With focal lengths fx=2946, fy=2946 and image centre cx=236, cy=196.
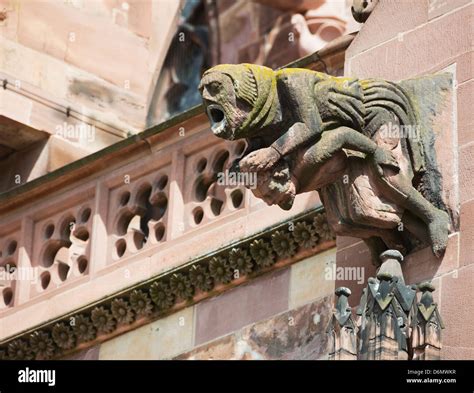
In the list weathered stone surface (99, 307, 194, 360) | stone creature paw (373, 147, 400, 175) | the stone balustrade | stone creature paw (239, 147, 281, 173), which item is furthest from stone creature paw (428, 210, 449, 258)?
weathered stone surface (99, 307, 194, 360)

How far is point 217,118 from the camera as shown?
37.4 feet

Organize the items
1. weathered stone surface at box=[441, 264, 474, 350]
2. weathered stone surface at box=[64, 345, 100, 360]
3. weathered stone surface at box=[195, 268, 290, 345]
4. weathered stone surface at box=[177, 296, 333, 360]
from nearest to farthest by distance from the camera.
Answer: weathered stone surface at box=[441, 264, 474, 350]
weathered stone surface at box=[177, 296, 333, 360]
weathered stone surface at box=[195, 268, 290, 345]
weathered stone surface at box=[64, 345, 100, 360]

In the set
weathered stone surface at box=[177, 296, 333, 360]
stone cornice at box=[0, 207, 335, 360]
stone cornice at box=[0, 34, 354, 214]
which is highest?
stone cornice at box=[0, 34, 354, 214]

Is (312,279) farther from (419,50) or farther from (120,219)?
(419,50)

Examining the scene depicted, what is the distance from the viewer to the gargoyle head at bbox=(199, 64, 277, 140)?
37.3ft

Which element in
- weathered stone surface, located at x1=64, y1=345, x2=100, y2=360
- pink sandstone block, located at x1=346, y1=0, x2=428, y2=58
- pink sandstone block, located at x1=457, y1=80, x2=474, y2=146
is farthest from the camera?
weathered stone surface, located at x1=64, y1=345, x2=100, y2=360

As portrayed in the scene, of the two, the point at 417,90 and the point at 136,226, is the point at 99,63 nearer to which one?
the point at 136,226

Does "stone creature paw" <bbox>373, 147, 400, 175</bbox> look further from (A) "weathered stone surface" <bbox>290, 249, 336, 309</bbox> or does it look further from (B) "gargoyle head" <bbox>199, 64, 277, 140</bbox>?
(A) "weathered stone surface" <bbox>290, 249, 336, 309</bbox>

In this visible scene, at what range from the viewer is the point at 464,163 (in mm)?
11672

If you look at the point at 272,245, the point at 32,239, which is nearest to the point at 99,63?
the point at 32,239

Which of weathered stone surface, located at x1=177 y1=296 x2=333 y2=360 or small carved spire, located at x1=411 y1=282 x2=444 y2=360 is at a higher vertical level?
weathered stone surface, located at x1=177 y1=296 x2=333 y2=360

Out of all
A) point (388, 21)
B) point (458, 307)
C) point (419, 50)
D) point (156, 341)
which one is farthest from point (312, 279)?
point (458, 307)

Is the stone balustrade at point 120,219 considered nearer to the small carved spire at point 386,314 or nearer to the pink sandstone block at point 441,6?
the pink sandstone block at point 441,6

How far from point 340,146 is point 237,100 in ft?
1.47
